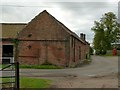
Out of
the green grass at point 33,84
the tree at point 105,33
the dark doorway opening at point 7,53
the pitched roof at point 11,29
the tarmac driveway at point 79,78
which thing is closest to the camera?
the green grass at point 33,84

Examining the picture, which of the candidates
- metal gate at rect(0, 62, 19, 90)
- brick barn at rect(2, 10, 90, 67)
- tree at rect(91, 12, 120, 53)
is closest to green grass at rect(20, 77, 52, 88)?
metal gate at rect(0, 62, 19, 90)

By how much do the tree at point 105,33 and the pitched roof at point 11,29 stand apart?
51.7 metres

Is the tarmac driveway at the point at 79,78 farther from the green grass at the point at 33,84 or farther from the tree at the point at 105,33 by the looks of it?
the tree at the point at 105,33

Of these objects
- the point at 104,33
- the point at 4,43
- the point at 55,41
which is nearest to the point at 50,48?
the point at 55,41

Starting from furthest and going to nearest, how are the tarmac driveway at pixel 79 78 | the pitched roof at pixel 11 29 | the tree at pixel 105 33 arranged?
the tree at pixel 105 33 → the pitched roof at pixel 11 29 → the tarmac driveway at pixel 79 78

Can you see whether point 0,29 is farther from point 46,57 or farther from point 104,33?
point 104,33

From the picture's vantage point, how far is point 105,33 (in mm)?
94500

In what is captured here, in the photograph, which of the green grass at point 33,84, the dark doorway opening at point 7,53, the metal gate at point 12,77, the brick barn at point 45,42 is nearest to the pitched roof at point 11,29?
the dark doorway opening at point 7,53

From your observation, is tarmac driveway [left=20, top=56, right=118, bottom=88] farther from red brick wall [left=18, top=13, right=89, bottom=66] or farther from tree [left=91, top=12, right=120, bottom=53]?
tree [left=91, top=12, right=120, bottom=53]

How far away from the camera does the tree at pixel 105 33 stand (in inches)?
3656

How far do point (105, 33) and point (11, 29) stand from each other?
56346 mm

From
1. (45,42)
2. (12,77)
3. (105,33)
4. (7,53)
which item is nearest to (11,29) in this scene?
(7,53)

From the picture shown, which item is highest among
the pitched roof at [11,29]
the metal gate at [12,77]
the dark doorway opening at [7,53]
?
the pitched roof at [11,29]

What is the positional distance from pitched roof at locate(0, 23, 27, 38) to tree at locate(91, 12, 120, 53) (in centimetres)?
5168
